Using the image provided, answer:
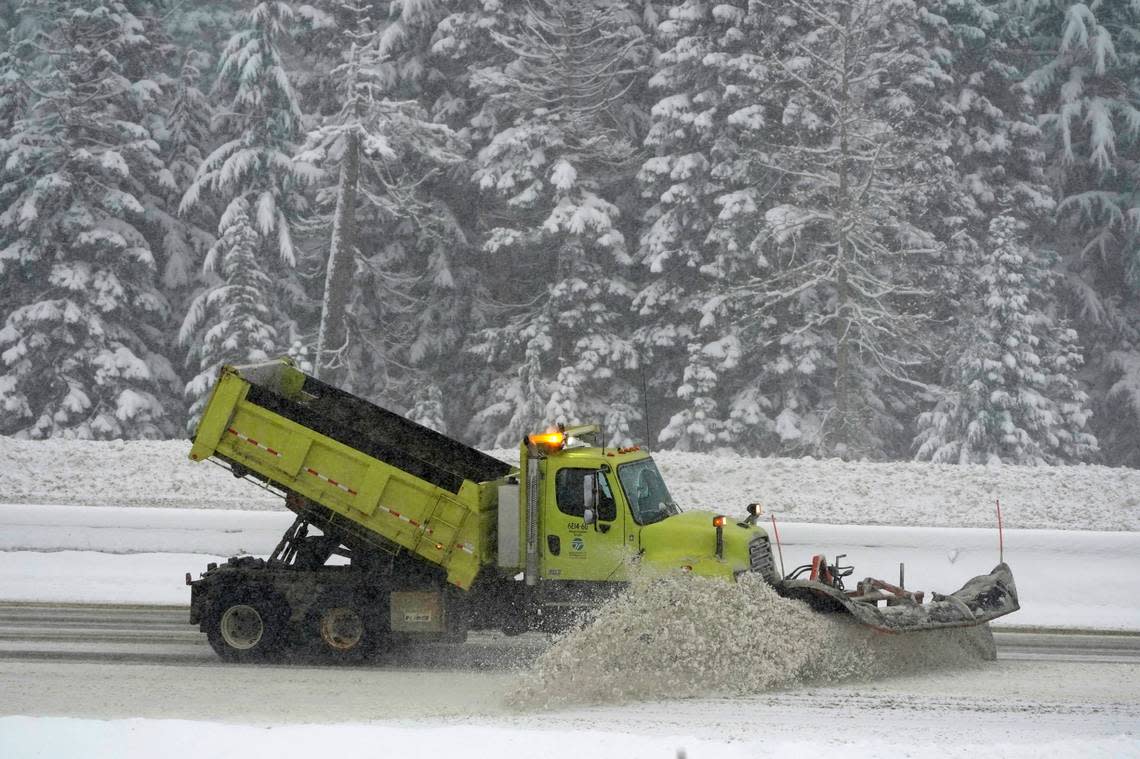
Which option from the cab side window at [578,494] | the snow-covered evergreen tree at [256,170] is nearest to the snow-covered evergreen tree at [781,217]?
the snow-covered evergreen tree at [256,170]

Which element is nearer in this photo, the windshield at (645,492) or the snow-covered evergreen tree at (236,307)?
the windshield at (645,492)

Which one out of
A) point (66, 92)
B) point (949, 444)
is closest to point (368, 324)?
point (66, 92)

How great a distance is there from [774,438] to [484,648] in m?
22.9

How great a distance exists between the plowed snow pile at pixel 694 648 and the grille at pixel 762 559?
39cm

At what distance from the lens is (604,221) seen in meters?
35.5

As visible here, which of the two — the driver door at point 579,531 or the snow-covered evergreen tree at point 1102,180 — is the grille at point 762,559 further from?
the snow-covered evergreen tree at point 1102,180

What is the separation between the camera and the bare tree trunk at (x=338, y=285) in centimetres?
3641

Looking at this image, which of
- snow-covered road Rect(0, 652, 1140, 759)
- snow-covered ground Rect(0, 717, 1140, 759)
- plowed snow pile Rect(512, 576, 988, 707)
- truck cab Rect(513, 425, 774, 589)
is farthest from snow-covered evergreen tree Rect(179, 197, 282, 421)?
snow-covered ground Rect(0, 717, 1140, 759)

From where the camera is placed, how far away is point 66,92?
37.4 metres

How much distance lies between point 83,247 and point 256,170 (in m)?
4.98

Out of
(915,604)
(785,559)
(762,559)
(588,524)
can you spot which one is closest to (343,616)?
(588,524)

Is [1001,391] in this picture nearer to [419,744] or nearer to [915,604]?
[915,604]

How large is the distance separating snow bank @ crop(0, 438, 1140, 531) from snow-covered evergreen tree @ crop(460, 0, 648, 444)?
12.1 meters

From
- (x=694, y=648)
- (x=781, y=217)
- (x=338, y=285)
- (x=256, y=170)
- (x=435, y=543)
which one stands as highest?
(x=256, y=170)
